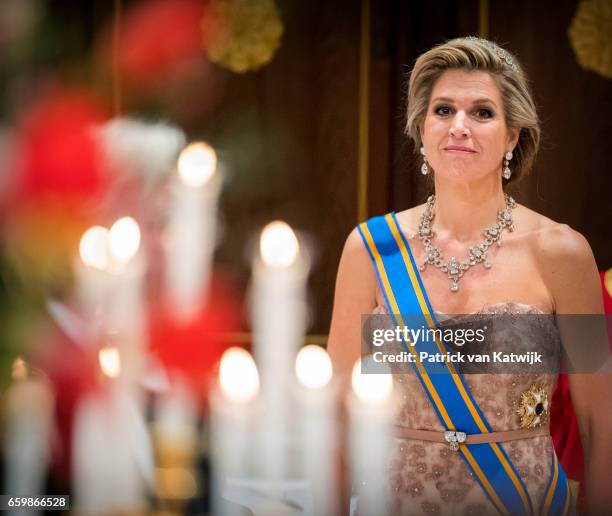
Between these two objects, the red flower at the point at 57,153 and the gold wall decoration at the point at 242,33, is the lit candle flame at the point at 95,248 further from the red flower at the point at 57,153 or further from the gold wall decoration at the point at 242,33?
the gold wall decoration at the point at 242,33

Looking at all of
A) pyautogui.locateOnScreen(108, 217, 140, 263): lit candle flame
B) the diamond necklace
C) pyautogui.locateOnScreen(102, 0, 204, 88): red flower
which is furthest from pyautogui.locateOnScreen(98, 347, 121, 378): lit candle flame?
pyautogui.locateOnScreen(102, 0, 204, 88): red flower

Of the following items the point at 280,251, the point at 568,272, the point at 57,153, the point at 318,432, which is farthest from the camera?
the point at 57,153

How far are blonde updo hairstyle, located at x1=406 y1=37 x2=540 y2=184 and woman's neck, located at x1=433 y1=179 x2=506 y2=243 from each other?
9 cm

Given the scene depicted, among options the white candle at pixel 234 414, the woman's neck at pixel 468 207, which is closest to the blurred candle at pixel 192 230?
the woman's neck at pixel 468 207

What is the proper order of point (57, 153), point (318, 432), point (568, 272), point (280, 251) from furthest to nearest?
point (57, 153) < point (568, 272) < point (280, 251) < point (318, 432)

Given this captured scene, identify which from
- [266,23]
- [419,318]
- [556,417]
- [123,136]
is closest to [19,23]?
[123,136]

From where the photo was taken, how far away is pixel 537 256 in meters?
1.41

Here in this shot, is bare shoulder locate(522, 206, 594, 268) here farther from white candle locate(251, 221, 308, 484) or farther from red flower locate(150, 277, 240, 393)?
red flower locate(150, 277, 240, 393)

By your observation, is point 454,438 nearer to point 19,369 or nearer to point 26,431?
point 26,431

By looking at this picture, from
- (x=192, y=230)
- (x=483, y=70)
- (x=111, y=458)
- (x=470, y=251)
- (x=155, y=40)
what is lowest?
(x=111, y=458)

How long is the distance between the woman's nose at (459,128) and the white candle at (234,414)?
0.51 metres

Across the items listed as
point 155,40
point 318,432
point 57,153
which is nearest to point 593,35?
point 155,40

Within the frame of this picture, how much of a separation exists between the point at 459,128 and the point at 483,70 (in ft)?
0.38

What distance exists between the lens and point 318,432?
958 millimetres
